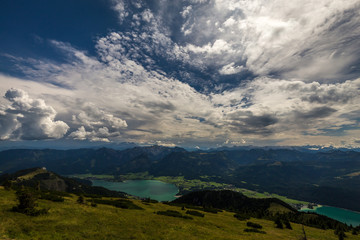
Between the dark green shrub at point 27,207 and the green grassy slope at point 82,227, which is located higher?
the dark green shrub at point 27,207

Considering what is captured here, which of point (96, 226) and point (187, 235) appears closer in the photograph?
point (96, 226)

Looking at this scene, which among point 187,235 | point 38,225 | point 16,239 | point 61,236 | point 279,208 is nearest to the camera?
point 16,239

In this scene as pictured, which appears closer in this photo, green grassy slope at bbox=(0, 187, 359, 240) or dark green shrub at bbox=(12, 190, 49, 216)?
green grassy slope at bbox=(0, 187, 359, 240)

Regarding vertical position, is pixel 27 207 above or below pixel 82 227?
above

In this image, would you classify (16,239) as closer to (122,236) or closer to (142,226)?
(122,236)

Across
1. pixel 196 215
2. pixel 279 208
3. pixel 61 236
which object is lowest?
pixel 279 208

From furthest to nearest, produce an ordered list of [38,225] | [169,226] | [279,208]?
[279,208]
[169,226]
[38,225]

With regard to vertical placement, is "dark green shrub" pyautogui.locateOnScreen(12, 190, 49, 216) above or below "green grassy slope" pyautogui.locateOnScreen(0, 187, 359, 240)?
Result: above

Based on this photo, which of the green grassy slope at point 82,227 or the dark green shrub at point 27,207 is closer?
the green grassy slope at point 82,227

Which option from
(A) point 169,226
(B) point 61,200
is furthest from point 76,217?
(A) point 169,226

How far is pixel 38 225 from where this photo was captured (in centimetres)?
1678

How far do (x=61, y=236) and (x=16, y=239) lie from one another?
3.19m

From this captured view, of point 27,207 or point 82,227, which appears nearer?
point 82,227

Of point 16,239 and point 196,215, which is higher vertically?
point 16,239
